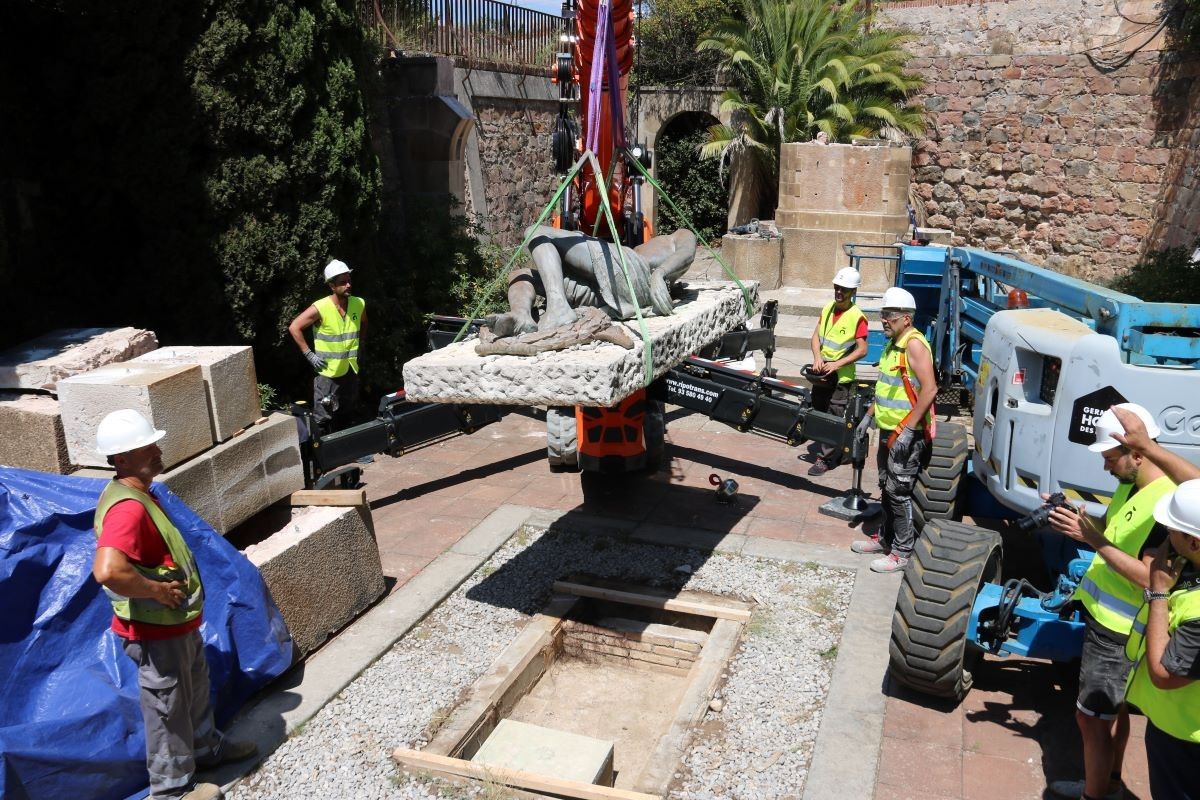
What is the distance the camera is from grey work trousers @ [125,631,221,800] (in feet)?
13.1

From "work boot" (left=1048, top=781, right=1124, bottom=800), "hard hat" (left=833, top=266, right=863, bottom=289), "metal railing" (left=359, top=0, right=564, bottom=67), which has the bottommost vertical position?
"work boot" (left=1048, top=781, right=1124, bottom=800)

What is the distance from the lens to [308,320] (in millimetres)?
7766

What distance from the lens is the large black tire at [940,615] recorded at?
4.49m

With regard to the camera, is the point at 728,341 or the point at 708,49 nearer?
the point at 728,341

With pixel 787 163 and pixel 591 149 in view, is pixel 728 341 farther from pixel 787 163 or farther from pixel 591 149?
pixel 787 163

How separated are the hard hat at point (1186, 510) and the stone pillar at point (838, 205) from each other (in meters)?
12.2

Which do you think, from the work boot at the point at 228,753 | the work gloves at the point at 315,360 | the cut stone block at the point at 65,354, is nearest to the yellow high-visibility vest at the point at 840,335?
the work gloves at the point at 315,360

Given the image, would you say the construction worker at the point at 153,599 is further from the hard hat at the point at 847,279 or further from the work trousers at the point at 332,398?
the hard hat at the point at 847,279

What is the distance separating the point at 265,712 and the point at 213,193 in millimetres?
4842

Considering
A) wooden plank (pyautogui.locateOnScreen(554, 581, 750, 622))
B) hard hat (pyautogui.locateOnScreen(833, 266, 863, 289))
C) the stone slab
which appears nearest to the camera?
the stone slab

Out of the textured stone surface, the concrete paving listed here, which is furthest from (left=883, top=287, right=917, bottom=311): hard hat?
the textured stone surface

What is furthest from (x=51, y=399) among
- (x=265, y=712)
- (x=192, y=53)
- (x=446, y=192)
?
(x=446, y=192)

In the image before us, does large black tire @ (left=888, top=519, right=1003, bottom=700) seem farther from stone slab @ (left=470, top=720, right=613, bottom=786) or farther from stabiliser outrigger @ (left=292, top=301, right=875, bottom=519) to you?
stabiliser outrigger @ (left=292, top=301, right=875, bottom=519)

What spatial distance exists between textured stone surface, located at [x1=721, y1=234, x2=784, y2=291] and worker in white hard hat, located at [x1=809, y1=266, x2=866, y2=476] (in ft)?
24.2
